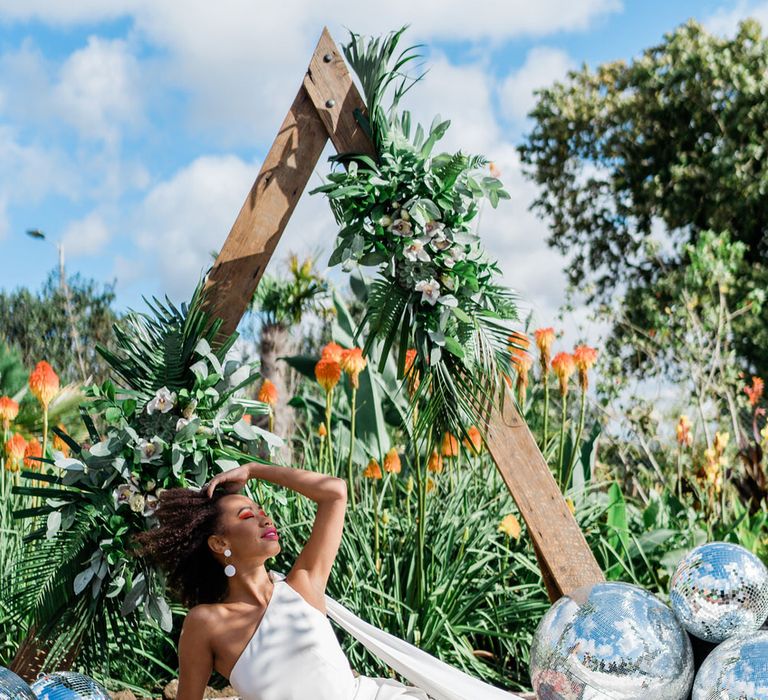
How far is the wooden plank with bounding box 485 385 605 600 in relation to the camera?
127 inches

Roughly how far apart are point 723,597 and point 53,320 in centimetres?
1788

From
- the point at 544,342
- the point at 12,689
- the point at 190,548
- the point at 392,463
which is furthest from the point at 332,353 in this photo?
the point at 12,689

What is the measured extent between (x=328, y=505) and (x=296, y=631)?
379mm

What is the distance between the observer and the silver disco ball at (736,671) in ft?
8.21

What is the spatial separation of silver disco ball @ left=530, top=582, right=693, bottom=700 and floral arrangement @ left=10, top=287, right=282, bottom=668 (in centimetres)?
117

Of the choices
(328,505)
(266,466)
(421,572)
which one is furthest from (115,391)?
(421,572)

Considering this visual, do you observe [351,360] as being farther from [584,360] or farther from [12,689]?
[12,689]

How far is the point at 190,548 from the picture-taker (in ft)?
8.23

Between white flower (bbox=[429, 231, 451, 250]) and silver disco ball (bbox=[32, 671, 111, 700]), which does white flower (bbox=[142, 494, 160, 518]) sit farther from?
white flower (bbox=[429, 231, 451, 250])

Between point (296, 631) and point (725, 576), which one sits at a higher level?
point (725, 576)

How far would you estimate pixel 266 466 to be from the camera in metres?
2.74

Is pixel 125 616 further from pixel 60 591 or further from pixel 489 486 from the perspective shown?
pixel 489 486

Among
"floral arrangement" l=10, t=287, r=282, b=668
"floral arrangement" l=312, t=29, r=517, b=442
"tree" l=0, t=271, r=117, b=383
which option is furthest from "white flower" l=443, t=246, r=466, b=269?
"tree" l=0, t=271, r=117, b=383

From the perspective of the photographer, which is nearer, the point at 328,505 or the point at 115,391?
the point at 328,505
